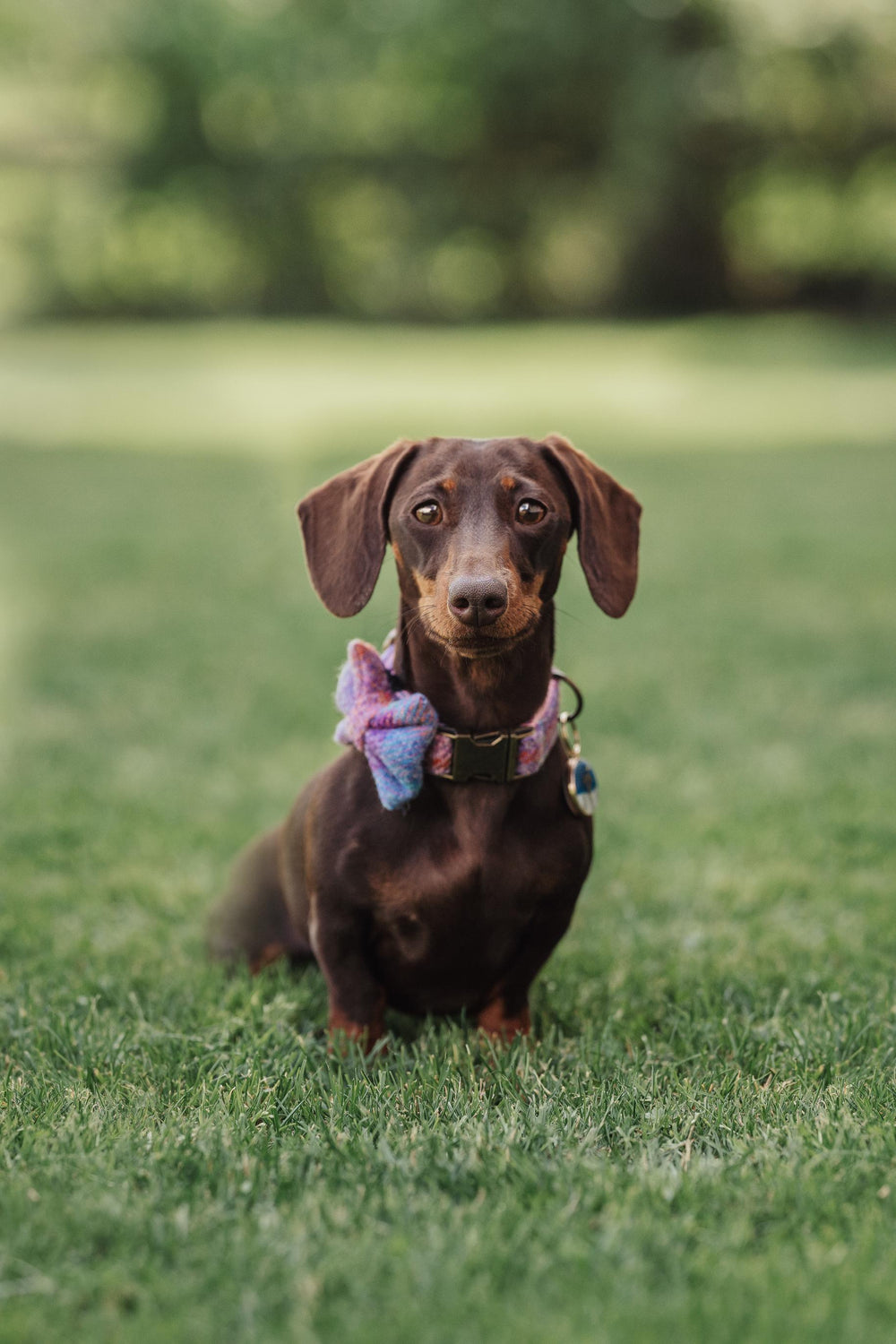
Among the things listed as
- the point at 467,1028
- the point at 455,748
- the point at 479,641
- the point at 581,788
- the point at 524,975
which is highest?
the point at 479,641

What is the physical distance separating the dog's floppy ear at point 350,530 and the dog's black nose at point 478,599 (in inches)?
14.7

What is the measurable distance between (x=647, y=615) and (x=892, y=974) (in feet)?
14.2

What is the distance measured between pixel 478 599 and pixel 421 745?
1.28 ft

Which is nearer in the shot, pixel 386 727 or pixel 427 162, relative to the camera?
pixel 386 727

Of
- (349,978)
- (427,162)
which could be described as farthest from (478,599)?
(427,162)

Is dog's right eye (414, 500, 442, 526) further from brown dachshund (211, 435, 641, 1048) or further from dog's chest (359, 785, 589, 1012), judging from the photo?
dog's chest (359, 785, 589, 1012)

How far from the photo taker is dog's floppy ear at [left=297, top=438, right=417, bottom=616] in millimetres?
3008

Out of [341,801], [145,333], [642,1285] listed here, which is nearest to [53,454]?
[341,801]

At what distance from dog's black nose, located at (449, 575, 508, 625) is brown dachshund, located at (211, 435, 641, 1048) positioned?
93mm

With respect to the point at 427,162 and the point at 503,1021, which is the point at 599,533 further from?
the point at 427,162

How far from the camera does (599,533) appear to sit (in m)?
3.05

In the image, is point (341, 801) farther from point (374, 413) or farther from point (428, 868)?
point (374, 413)

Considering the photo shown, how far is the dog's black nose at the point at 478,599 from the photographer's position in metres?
2.63

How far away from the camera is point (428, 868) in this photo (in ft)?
9.53
